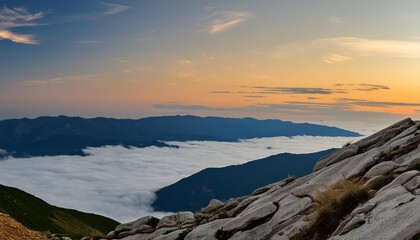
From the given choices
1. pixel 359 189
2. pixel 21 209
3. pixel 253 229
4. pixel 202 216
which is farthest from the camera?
pixel 21 209

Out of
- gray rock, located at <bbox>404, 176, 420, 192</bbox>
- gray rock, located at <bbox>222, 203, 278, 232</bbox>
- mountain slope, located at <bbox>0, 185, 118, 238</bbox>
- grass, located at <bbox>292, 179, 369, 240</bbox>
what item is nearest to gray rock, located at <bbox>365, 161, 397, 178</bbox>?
grass, located at <bbox>292, 179, 369, 240</bbox>

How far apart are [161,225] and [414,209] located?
25080mm

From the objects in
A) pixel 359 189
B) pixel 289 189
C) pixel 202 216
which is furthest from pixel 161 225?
pixel 359 189

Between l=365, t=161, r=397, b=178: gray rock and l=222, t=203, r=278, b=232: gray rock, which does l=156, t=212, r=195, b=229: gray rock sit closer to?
l=222, t=203, r=278, b=232: gray rock

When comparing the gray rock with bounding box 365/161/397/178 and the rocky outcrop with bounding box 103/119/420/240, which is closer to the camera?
the rocky outcrop with bounding box 103/119/420/240

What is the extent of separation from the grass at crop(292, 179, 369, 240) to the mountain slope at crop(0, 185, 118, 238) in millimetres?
92902

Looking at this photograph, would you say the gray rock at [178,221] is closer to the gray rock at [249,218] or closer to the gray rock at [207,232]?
the gray rock at [207,232]

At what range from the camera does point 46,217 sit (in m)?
131

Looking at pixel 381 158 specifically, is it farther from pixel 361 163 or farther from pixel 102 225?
pixel 102 225

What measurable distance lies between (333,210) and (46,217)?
126m

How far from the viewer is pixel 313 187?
29625mm

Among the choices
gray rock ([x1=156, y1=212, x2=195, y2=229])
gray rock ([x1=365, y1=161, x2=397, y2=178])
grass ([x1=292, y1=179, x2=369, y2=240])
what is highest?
gray rock ([x1=365, y1=161, x2=397, y2=178])

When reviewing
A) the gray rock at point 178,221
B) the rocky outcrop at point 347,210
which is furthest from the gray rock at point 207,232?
the gray rock at point 178,221

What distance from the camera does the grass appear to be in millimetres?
21422
